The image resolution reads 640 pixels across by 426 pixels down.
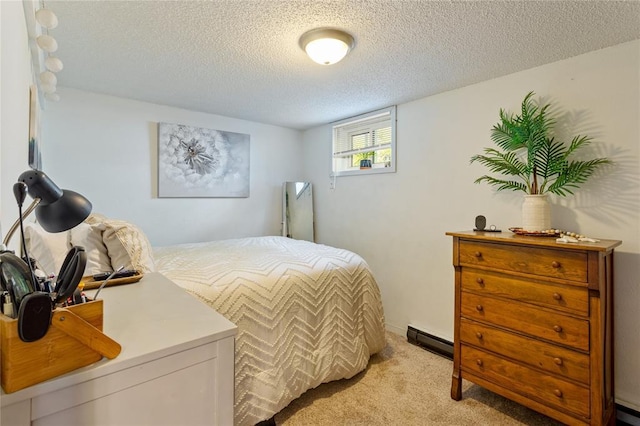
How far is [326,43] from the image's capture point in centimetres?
169

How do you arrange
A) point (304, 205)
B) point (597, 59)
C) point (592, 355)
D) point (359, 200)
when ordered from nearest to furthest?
point (592, 355) < point (597, 59) < point (359, 200) < point (304, 205)

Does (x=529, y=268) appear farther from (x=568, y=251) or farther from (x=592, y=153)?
(x=592, y=153)

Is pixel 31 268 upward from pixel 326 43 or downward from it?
downward

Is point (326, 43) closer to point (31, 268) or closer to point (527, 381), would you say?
point (31, 268)

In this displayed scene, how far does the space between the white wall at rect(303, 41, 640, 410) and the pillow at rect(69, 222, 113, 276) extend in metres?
2.33

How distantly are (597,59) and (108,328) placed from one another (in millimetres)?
2771

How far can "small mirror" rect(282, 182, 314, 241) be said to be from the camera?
385cm

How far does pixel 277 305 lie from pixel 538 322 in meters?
1.42

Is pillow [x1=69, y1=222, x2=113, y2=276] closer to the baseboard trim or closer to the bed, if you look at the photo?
the bed

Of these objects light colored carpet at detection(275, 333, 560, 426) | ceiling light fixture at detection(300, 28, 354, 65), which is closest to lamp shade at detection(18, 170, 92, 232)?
ceiling light fixture at detection(300, 28, 354, 65)

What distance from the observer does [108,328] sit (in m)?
0.80

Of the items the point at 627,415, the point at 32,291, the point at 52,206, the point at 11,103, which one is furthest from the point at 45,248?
the point at 627,415

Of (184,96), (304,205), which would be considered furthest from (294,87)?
(304,205)

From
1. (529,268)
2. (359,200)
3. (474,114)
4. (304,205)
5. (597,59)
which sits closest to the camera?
(529,268)
